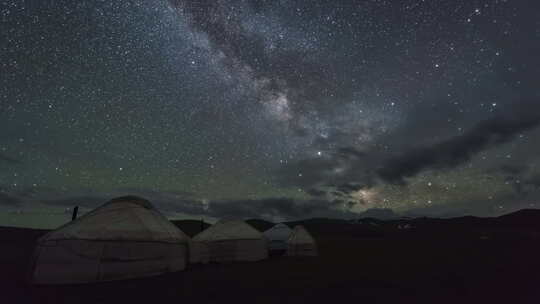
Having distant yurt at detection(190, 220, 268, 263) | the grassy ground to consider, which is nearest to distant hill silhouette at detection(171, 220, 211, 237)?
distant yurt at detection(190, 220, 268, 263)

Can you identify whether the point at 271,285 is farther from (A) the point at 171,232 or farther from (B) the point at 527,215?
(B) the point at 527,215

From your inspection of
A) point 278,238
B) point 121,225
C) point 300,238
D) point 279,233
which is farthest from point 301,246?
point 121,225

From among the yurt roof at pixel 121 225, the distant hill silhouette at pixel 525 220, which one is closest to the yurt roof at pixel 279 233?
the yurt roof at pixel 121 225

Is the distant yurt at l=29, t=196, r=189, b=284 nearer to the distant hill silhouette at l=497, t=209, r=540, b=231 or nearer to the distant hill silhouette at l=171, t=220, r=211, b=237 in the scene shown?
the distant hill silhouette at l=171, t=220, r=211, b=237

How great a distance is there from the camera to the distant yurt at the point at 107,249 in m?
13.8

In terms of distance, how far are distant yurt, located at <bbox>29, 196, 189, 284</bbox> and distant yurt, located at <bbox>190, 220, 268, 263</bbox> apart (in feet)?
18.4

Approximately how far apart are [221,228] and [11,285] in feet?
43.2

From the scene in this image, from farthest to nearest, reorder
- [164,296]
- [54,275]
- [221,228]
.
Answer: [221,228] < [54,275] < [164,296]

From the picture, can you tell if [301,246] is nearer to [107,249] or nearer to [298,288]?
[298,288]

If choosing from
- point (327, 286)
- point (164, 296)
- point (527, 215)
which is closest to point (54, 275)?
point (164, 296)

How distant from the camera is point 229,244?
929 inches

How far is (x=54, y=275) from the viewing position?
1362 centimetres

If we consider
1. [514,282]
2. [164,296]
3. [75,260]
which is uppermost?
[75,260]

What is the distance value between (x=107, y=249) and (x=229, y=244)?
34.0ft
